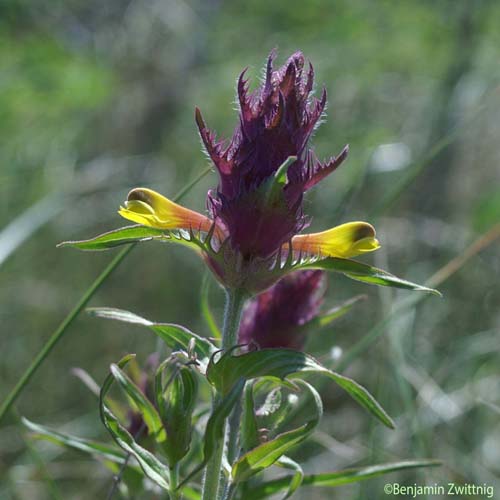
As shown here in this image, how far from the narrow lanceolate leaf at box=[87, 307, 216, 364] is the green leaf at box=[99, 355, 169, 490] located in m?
0.04

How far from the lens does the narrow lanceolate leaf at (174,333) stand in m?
0.62

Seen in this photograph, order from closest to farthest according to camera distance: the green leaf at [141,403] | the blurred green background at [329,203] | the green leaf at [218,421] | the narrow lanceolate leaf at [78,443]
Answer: the green leaf at [218,421] < the green leaf at [141,403] < the narrow lanceolate leaf at [78,443] < the blurred green background at [329,203]

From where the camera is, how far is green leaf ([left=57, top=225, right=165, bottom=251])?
61 centimetres

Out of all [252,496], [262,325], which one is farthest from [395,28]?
[252,496]

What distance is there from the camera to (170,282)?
220 cm

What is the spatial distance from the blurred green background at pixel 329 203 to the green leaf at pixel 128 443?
465 millimetres

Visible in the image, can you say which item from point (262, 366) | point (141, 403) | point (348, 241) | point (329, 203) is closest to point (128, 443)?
point (141, 403)

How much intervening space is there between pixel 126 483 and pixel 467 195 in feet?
6.55

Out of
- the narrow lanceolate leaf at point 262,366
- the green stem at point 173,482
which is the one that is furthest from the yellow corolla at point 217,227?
the green stem at point 173,482

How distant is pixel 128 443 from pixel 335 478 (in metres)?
0.24

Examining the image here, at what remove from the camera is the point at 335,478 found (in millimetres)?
740

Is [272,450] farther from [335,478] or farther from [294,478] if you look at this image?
[335,478]

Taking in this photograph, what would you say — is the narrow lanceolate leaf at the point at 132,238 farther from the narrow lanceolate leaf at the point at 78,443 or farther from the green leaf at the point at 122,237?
the narrow lanceolate leaf at the point at 78,443

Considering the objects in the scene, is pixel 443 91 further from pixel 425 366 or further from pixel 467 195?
pixel 425 366
